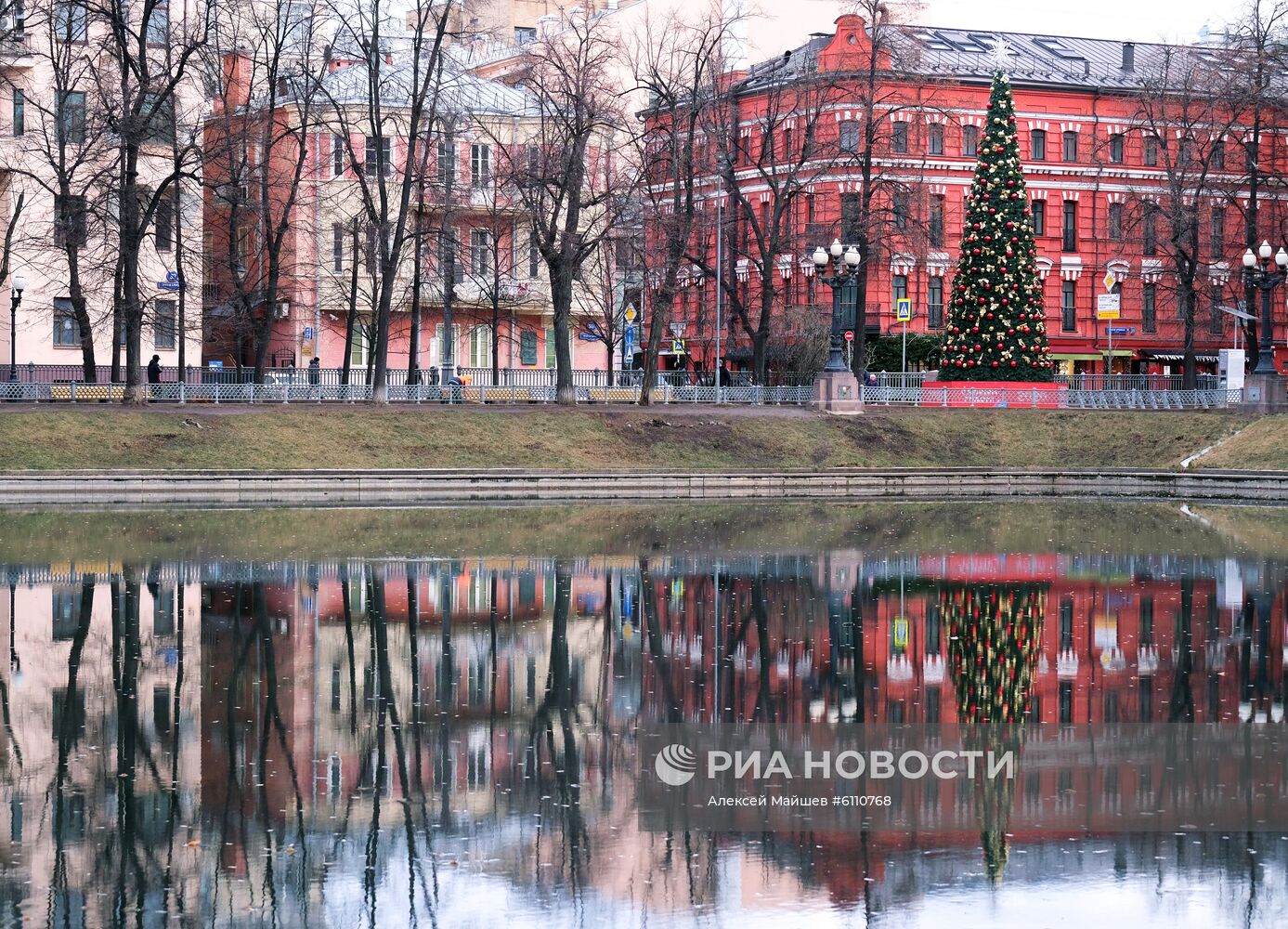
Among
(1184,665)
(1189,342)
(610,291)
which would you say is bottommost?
(1184,665)

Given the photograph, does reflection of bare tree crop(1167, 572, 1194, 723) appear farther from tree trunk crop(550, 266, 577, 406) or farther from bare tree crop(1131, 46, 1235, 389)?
bare tree crop(1131, 46, 1235, 389)

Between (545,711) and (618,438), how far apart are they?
36.4 meters

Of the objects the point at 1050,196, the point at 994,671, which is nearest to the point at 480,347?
the point at 1050,196

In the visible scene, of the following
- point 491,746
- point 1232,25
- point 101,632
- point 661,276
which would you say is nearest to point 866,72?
point 661,276

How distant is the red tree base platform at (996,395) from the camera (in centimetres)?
5975

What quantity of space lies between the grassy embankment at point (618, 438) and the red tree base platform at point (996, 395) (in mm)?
1583

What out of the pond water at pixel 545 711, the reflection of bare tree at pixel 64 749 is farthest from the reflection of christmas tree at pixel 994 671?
the reflection of bare tree at pixel 64 749

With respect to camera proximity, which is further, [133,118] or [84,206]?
[84,206]

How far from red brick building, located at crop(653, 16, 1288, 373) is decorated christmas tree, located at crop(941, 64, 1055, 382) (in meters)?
10.9

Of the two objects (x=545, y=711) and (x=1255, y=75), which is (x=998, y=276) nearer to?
(x=1255, y=75)

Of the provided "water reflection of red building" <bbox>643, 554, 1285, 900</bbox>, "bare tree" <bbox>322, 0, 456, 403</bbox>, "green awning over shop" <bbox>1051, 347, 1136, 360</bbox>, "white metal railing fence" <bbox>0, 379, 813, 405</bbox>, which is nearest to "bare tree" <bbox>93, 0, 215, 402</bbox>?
"white metal railing fence" <bbox>0, 379, 813, 405</bbox>

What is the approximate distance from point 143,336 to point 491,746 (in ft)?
189

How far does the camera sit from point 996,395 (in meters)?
59.8

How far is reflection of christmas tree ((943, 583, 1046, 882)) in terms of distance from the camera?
12.4m
